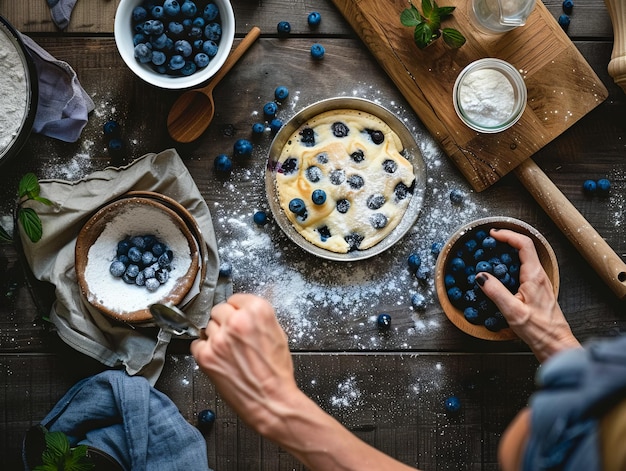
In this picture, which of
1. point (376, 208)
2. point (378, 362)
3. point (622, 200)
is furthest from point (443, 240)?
point (622, 200)

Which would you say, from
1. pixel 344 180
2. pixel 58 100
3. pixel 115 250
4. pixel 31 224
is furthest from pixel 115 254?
pixel 344 180

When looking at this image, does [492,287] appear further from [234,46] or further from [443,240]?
[234,46]

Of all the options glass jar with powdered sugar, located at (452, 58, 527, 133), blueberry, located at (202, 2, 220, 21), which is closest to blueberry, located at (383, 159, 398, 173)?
glass jar with powdered sugar, located at (452, 58, 527, 133)

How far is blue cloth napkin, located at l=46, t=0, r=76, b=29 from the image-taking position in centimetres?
194

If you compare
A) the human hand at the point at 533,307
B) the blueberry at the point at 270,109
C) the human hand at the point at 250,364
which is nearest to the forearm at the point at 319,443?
the human hand at the point at 250,364

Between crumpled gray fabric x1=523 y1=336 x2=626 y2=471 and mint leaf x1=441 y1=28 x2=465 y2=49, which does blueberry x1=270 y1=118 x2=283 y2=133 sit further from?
crumpled gray fabric x1=523 y1=336 x2=626 y2=471

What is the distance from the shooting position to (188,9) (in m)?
1.81

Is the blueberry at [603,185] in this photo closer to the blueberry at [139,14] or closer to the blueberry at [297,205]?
the blueberry at [297,205]

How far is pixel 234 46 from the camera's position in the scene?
1.98 meters

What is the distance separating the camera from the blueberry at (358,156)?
194cm

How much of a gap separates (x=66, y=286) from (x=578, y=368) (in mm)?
1481

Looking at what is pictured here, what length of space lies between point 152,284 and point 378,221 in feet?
2.27

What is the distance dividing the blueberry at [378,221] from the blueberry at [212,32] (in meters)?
0.69

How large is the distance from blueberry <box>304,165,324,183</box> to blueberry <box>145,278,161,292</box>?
54 centimetres
